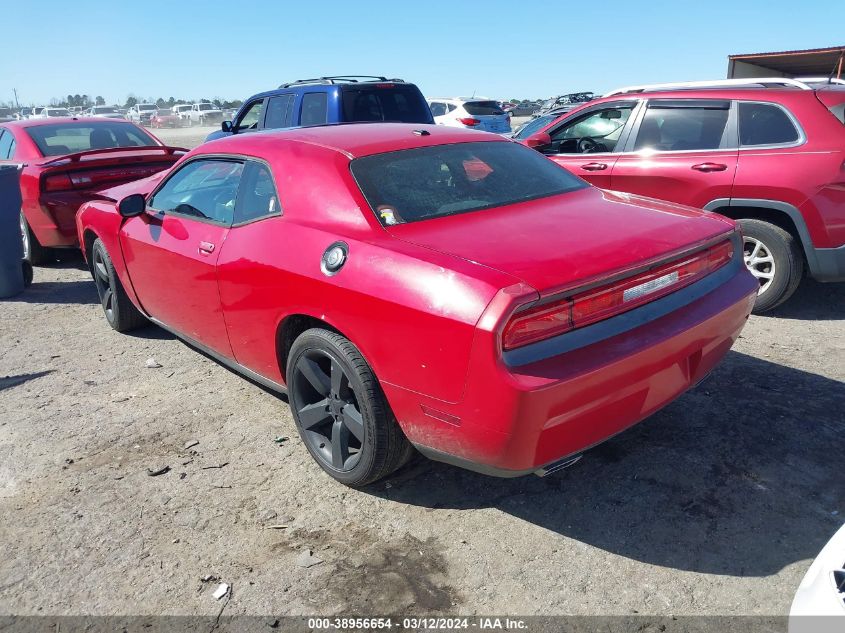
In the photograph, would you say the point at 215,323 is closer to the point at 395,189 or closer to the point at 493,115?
the point at 395,189

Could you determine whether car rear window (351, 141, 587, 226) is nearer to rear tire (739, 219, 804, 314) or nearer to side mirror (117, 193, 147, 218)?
side mirror (117, 193, 147, 218)

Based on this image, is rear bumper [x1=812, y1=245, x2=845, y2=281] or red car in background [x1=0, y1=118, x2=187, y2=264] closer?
rear bumper [x1=812, y1=245, x2=845, y2=281]

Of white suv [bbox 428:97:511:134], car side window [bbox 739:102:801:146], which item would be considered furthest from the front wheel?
white suv [bbox 428:97:511:134]

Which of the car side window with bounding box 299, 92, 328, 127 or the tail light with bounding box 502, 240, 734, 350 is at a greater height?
the car side window with bounding box 299, 92, 328, 127

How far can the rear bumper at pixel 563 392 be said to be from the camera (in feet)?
7.53

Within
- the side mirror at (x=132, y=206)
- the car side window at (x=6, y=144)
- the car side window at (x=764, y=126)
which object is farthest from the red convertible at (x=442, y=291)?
the car side window at (x=6, y=144)

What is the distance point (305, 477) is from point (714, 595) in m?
1.86

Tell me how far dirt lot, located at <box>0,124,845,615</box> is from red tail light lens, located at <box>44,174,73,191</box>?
10.6ft

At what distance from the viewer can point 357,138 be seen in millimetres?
3529

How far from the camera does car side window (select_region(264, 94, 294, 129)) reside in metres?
8.85

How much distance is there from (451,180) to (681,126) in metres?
3.22

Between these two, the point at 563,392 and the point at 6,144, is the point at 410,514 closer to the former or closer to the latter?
Answer: the point at 563,392

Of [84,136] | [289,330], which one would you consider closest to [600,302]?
[289,330]

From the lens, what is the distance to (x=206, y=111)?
48406 millimetres
